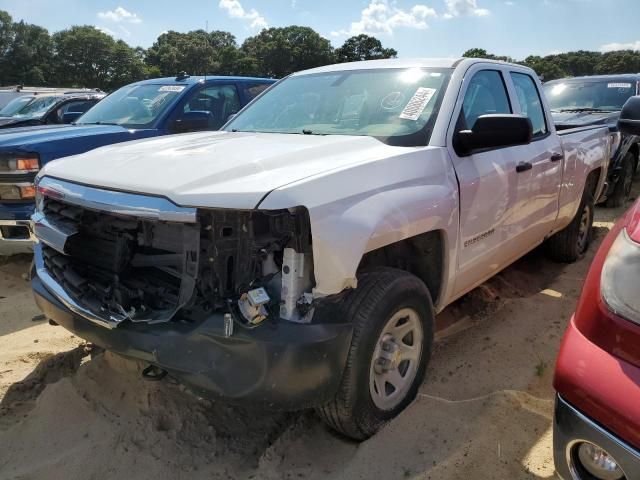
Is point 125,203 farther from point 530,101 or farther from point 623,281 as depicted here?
point 530,101

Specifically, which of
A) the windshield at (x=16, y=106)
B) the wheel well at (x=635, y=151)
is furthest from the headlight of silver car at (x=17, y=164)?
the wheel well at (x=635, y=151)

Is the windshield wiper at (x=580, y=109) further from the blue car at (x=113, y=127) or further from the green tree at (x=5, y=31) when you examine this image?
the green tree at (x=5, y=31)

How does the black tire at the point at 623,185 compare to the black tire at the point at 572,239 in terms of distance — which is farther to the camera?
the black tire at the point at 623,185

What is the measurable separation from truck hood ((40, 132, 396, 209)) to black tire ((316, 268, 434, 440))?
564mm

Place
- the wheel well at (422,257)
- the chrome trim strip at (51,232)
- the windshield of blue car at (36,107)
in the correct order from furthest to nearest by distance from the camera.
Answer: the windshield of blue car at (36,107) → the wheel well at (422,257) → the chrome trim strip at (51,232)

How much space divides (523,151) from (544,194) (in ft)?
1.63

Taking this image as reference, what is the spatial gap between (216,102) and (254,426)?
4.48m

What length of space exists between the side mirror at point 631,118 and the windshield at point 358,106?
1.06 meters

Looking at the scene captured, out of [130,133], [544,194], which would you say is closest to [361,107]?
[544,194]

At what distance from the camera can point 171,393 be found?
114 inches

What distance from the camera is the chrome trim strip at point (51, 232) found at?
8.28ft

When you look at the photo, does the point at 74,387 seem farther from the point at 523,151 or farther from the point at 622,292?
the point at 523,151

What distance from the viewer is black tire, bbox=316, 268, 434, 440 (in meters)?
2.22

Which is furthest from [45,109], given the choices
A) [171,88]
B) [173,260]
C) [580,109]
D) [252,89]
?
[580,109]
